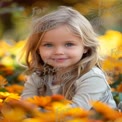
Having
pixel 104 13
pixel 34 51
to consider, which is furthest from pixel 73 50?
pixel 104 13

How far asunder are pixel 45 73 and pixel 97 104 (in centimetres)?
112

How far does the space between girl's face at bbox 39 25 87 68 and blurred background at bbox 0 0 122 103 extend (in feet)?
1.64

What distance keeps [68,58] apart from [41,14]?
2.36 feet

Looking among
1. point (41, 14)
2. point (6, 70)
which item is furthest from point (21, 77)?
point (41, 14)

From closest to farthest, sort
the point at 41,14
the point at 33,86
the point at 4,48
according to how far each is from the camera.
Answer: the point at 33,86, the point at 41,14, the point at 4,48

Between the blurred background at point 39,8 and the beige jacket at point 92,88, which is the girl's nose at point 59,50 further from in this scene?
the blurred background at point 39,8

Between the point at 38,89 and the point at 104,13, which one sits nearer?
the point at 38,89

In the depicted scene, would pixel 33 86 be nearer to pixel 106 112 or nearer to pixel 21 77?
pixel 21 77

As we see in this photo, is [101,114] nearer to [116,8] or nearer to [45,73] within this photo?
[45,73]

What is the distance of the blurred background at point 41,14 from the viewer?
2.60 meters

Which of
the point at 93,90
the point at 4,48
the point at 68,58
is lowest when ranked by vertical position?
the point at 4,48

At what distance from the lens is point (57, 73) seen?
1966 millimetres

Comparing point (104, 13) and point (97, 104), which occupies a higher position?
point (97, 104)

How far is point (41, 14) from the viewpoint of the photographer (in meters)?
2.54
